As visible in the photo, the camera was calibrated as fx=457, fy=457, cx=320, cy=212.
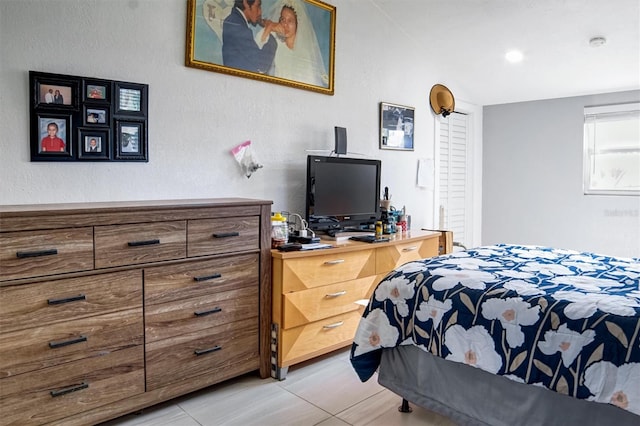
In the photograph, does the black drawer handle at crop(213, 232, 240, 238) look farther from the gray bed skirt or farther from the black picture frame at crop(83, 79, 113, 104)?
the gray bed skirt

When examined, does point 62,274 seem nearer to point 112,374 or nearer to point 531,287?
point 112,374

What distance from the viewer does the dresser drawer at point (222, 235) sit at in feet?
7.66

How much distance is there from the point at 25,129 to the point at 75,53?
1.49 feet

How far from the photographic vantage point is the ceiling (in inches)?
133

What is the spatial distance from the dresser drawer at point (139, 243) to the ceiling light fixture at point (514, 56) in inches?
130

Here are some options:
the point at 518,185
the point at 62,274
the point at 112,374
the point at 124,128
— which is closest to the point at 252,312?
the point at 112,374

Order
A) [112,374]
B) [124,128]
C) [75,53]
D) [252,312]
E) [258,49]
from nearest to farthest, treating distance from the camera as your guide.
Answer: [112,374] → [75,53] → [124,128] → [252,312] → [258,49]

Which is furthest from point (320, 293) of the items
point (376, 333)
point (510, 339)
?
point (510, 339)

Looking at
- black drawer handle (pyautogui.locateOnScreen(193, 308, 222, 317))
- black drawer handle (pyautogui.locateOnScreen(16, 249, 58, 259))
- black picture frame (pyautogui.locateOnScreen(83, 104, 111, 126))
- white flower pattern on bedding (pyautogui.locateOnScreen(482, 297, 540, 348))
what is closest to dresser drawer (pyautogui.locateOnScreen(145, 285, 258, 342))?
black drawer handle (pyautogui.locateOnScreen(193, 308, 222, 317))

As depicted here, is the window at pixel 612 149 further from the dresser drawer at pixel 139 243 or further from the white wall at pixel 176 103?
the dresser drawer at pixel 139 243

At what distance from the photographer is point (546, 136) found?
16.2ft

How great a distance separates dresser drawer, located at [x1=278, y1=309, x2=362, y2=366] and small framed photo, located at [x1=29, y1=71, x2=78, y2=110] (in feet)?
5.43

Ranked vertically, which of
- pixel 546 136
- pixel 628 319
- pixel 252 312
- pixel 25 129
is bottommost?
pixel 252 312

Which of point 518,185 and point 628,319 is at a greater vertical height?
point 518,185
